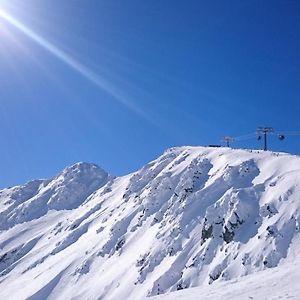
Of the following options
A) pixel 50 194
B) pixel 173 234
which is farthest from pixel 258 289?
pixel 50 194

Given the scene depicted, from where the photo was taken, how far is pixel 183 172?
78.4 meters

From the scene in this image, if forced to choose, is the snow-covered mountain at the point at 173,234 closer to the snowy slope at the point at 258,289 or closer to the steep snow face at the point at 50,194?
the snowy slope at the point at 258,289

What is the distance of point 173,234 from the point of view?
6006cm

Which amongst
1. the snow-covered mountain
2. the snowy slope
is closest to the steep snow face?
the snow-covered mountain

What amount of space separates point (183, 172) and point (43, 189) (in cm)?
9278

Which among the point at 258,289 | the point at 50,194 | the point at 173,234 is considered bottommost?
the point at 258,289

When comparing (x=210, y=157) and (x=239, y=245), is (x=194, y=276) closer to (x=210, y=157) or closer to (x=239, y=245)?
(x=239, y=245)

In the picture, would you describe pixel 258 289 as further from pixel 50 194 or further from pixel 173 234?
pixel 50 194

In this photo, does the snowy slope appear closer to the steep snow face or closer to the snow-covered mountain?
the snow-covered mountain

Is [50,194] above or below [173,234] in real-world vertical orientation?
above

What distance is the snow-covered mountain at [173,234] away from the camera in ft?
158

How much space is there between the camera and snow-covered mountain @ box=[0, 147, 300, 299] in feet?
158

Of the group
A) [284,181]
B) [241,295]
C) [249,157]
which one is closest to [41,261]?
[249,157]

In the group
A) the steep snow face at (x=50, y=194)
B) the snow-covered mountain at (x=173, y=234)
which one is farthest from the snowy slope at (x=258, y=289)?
the steep snow face at (x=50, y=194)
